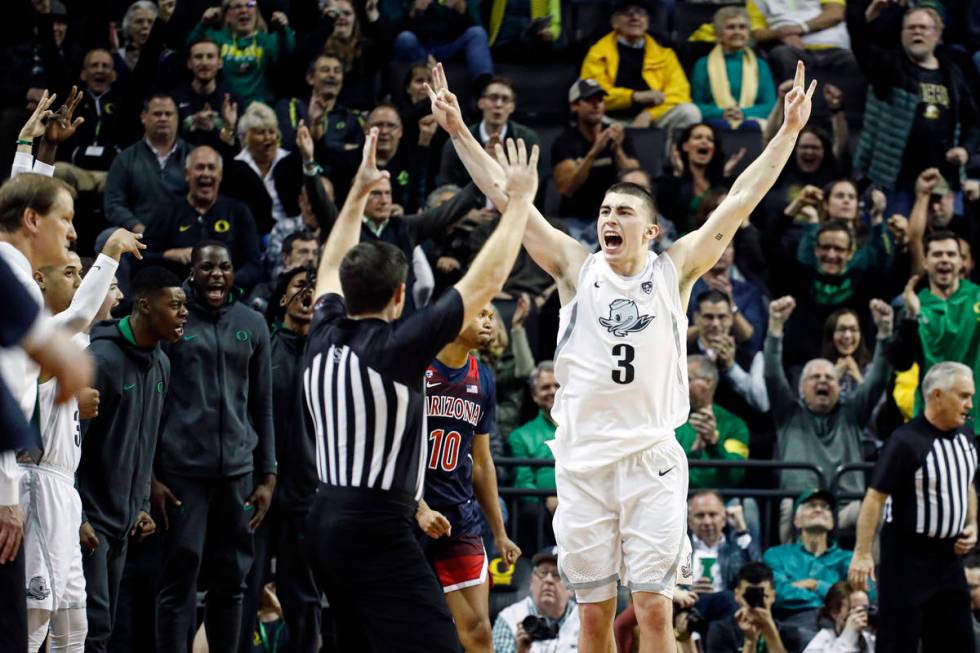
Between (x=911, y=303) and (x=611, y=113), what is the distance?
4263 millimetres

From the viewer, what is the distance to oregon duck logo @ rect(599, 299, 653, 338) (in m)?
7.43

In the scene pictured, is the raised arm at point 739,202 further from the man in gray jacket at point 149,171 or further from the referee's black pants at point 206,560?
the man in gray jacket at point 149,171

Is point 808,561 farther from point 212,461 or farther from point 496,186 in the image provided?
point 496,186

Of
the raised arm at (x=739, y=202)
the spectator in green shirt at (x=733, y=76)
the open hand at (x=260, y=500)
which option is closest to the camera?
the raised arm at (x=739, y=202)

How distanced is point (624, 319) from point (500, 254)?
5.37ft

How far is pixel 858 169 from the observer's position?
1451 centimetres

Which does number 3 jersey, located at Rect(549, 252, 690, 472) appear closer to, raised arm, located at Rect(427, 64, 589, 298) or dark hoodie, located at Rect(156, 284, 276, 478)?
raised arm, located at Rect(427, 64, 589, 298)

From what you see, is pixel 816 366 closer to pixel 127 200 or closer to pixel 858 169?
pixel 858 169

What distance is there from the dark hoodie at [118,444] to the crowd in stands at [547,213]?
10 centimetres

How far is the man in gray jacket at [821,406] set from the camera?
1188 centimetres

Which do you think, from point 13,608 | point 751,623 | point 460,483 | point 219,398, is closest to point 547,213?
point 751,623

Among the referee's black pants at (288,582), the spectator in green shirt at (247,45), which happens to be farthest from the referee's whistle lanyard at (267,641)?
the spectator in green shirt at (247,45)

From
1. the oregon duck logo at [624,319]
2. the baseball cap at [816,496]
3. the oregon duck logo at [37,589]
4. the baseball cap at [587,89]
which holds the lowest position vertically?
the baseball cap at [816,496]

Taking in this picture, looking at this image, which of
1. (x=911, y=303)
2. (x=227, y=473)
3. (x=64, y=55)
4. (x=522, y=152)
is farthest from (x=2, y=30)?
(x=522, y=152)
